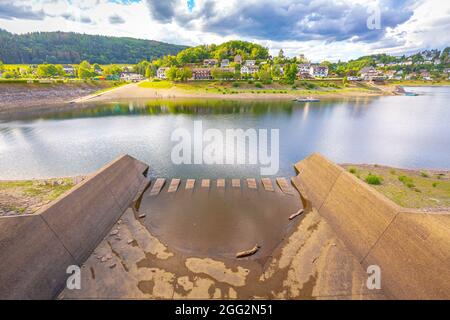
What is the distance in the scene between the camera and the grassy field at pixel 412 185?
616 inches

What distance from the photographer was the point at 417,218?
10.1m

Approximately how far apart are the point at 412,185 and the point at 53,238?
27237mm

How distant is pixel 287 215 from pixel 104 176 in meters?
15.5

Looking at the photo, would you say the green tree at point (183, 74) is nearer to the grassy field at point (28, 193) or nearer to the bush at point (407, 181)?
the grassy field at point (28, 193)

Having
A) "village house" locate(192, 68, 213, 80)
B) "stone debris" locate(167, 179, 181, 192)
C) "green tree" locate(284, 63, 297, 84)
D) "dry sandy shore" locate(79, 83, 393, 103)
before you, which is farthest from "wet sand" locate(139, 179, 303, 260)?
"village house" locate(192, 68, 213, 80)

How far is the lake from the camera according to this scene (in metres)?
25.5

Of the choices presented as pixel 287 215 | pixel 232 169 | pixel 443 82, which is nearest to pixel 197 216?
pixel 287 215

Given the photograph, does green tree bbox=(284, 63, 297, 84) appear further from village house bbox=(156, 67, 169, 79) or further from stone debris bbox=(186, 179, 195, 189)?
stone debris bbox=(186, 179, 195, 189)

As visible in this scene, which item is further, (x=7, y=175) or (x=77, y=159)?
(x=77, y=159)

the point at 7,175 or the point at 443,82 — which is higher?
the point at 443,82

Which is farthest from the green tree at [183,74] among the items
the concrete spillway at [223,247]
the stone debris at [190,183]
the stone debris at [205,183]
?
the concrete spillway at [223,247]

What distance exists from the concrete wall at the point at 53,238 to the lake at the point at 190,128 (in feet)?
30.7

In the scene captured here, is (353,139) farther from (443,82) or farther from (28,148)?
(443,82)

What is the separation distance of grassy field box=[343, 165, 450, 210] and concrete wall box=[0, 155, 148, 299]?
2200 centimetres
